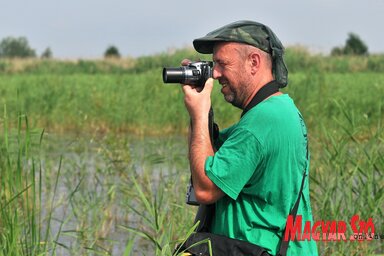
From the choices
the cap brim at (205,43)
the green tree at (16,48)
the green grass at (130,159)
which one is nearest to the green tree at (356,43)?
the green grass at (130,159)

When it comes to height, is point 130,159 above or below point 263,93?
below

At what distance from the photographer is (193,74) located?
246 cm

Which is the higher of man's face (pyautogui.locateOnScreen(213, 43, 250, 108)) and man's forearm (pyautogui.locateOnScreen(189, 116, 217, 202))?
man's face (pyautogui.locateOnScreen(213, 43, 250, 108))

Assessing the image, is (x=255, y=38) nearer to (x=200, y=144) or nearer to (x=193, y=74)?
(x=193, y=74)

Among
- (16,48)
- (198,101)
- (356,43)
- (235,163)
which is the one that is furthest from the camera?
(16,48)

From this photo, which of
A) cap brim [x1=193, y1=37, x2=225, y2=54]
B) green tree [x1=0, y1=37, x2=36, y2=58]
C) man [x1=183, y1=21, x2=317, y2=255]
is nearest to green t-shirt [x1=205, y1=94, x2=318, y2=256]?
man [x1=183, y1=21, x2=317, y2=255]

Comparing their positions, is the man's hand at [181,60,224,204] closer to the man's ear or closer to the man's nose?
the man's nose

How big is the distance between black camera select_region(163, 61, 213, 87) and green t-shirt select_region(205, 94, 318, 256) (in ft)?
0.66

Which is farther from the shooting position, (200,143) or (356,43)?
(356,43)

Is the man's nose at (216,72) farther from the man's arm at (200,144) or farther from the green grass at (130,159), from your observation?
the green grass at (130,159)

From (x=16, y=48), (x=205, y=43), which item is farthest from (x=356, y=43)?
(x=205, y=43)

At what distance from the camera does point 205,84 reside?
2.41 meters

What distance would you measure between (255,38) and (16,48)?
85511 millimetres

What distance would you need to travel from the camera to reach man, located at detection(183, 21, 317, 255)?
7.48 feet
